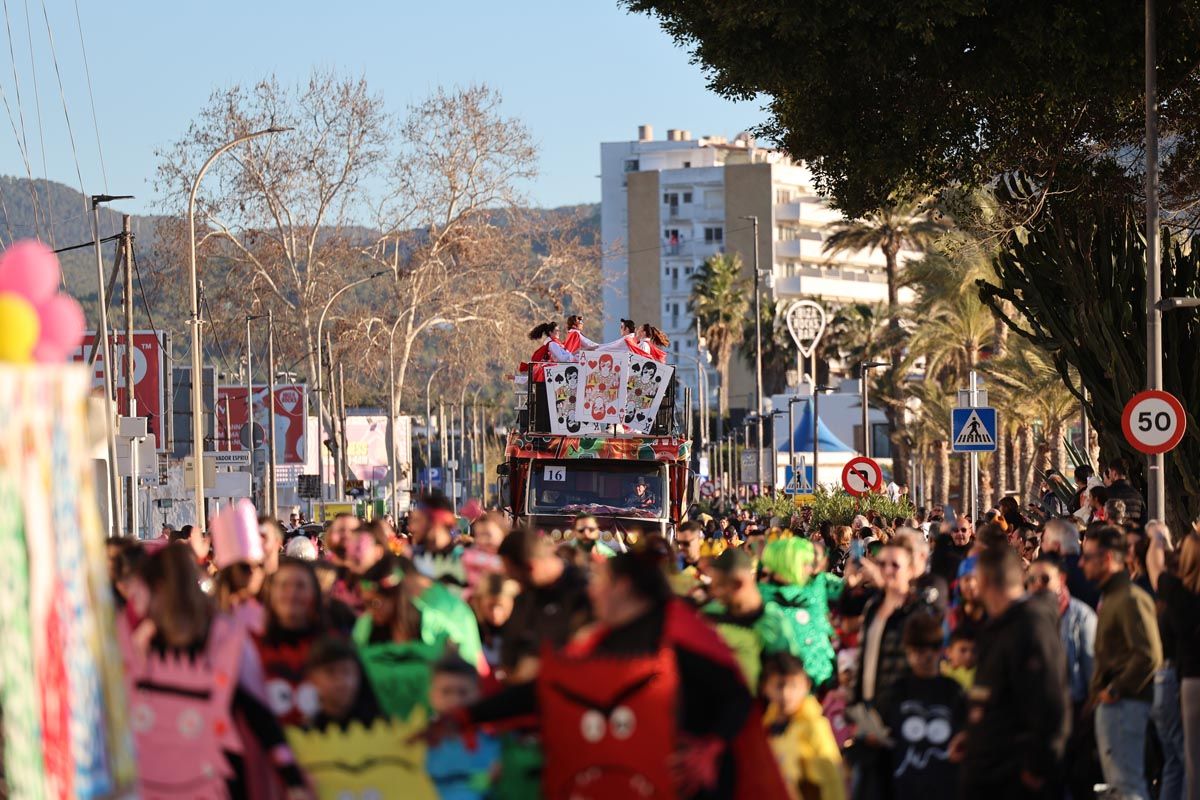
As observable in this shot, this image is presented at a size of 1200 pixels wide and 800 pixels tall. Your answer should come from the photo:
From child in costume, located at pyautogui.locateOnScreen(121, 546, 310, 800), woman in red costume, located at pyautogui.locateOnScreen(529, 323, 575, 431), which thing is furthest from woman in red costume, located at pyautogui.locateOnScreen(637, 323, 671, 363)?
child in costume, located at pyautogui.locateOnScreen(121, 546, 310, 800)

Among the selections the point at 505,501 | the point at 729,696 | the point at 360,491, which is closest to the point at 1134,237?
the point at 505,501

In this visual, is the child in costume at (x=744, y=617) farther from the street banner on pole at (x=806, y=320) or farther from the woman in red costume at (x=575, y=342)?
the street banner on pole at (x=806, y=320)

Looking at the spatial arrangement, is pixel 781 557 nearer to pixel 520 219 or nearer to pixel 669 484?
pixel 669 484

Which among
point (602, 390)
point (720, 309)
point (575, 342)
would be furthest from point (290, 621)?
Answer: point (720, 309)

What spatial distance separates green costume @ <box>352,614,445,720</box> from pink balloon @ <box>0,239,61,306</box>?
2.11 meters

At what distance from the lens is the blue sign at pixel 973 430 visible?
909 inches

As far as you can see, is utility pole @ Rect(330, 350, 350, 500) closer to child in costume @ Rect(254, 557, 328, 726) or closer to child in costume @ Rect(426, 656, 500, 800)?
child in costume @ Rect(254, 557, 328, 726)

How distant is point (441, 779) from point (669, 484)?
703 inches

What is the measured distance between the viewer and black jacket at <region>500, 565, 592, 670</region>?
729cm

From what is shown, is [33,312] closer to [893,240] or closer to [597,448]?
[597,448]

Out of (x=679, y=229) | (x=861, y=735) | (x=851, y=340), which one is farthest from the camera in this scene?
(x=679, y=229)

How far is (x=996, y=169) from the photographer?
24016 millimetres

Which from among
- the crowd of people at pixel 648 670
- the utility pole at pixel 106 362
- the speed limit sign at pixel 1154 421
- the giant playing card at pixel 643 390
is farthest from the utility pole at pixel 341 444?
the crowd of people at pixel 648 670

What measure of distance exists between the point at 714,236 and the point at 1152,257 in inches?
4511
